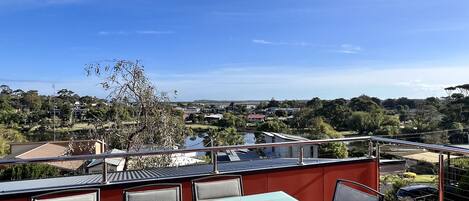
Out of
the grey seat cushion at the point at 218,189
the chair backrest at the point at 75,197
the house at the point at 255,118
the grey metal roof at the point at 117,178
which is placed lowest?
the house at the point at 255,118

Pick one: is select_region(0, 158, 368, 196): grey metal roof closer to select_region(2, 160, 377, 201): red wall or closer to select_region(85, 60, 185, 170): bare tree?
select_region(2, 160, 377, 201): red wall

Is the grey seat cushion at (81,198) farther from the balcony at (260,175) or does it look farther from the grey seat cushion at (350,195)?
the grey seat cushion at (350,195)

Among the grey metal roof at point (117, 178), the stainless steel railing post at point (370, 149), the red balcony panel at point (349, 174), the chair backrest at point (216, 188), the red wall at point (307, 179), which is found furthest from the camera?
the stainless steel railing post at point (370, 149)

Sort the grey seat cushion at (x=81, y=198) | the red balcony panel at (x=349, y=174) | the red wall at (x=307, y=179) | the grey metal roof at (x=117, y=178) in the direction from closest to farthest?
the grey seat cushion at (x=81, y=198), the grey metal roof at (x=117, y=178), the red wall at (x=307, y=179), the red balcony panel at (x=349, y=174)

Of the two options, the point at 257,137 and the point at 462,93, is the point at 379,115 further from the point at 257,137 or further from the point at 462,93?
the point at 257,137

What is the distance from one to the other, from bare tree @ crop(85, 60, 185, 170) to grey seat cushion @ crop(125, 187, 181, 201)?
594 cm

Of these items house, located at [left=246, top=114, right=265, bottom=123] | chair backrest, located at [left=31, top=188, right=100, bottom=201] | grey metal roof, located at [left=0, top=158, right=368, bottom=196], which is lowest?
house, located at [left=246, top=114, right=265, bottom=123]

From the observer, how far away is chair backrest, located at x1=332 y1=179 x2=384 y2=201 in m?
2.76

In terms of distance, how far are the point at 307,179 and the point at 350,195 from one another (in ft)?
5.71

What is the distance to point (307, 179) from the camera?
464 centimetres

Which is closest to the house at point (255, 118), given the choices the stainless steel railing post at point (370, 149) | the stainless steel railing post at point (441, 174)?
the stainless steel railing post at point (370, 149)

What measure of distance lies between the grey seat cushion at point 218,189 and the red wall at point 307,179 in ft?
2.74

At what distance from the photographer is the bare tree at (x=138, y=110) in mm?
8891

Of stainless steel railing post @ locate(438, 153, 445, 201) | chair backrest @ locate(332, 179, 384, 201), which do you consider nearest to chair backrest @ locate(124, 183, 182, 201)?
chair backrest @ locate(332, 179, 384, 201)
